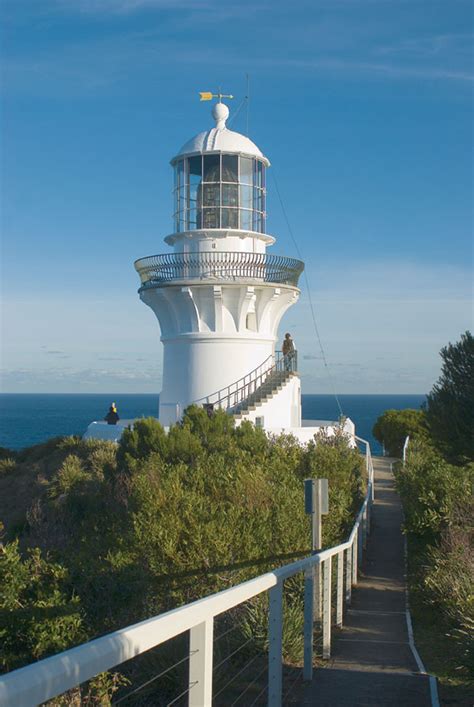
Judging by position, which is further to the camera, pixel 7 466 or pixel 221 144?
pixel 7 466

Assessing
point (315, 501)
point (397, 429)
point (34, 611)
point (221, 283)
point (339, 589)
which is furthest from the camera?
point (397, 429)

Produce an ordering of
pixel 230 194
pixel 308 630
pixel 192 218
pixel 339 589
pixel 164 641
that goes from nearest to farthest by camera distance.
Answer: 1. pixel 164 641
2. pixel 308 630
3. pixel 339 589
4. pixel 230 194
5. pixel 192 218

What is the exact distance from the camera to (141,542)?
31.6 ft

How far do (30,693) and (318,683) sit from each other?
467 cm

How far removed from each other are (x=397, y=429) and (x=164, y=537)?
27.6 meters

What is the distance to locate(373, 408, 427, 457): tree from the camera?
34.9m

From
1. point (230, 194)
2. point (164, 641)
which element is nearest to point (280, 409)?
point (230, 194)

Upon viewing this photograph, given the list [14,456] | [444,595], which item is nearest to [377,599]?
[444,595]

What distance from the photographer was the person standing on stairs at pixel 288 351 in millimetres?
26656

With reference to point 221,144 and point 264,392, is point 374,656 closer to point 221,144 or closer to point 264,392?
point 264,392

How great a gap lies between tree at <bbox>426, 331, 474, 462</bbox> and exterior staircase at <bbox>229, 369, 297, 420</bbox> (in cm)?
636

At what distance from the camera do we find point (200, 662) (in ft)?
11.4

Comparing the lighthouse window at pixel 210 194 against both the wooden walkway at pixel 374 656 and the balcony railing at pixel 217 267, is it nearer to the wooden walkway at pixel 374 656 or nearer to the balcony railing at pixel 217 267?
the balcony railing at pixel 217 267

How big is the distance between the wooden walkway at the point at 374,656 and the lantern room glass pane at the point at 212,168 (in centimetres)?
1472
